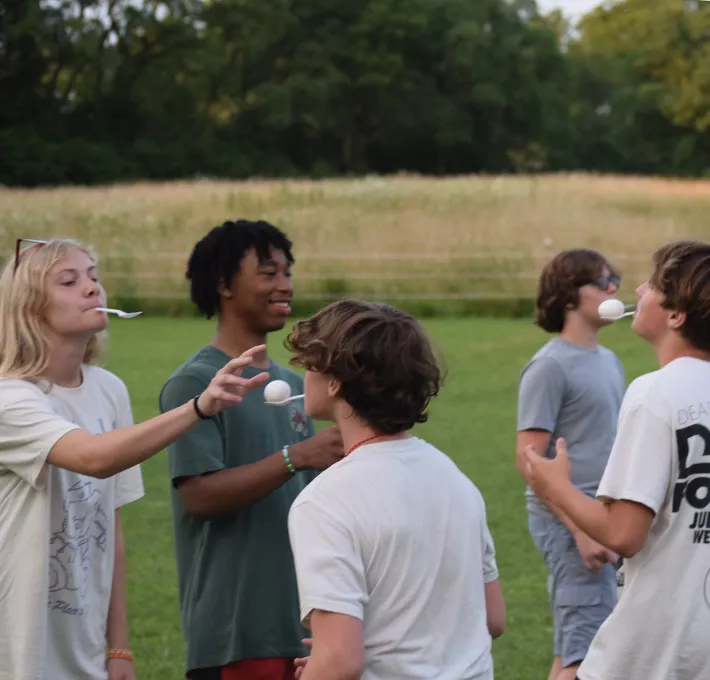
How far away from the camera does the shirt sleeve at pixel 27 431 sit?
313cm

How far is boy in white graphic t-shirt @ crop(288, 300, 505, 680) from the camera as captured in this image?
2463 mm

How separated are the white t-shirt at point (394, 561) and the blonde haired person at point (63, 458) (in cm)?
54

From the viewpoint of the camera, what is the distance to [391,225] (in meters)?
27.4

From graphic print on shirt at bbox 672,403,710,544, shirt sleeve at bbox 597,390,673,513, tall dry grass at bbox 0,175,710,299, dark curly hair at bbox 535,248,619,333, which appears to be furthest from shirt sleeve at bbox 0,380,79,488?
tall dry grass at bbox 0,175,710,299

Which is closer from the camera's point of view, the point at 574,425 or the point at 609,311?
the point at 609,311

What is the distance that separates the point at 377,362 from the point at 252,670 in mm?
1385

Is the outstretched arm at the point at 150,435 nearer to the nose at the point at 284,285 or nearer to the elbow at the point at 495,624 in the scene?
the elbow at the point at 495,624

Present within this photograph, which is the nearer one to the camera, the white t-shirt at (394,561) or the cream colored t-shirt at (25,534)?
the white t-shirt at (394,561)

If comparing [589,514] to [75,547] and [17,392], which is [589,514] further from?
[17,392]

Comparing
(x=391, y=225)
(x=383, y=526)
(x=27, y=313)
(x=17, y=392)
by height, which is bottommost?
(x=391, y=225)

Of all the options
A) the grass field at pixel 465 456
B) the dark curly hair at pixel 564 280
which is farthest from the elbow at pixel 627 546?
the grass field at pixel 465 456

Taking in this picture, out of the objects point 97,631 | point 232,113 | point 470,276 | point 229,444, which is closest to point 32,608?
point 97,631

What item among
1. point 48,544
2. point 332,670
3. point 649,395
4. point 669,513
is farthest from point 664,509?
point 48,544

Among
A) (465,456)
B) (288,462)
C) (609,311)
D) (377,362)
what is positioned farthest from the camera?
(465,456)
